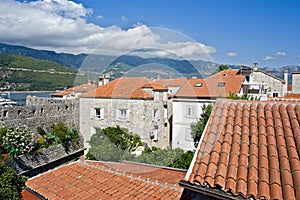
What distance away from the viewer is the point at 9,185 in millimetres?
7641

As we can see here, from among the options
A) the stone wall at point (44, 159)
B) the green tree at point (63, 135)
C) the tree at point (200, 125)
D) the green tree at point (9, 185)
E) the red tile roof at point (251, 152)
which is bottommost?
the stone wall at point (44, 159)

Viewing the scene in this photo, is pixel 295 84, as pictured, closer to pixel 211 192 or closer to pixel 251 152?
pixel 251 152

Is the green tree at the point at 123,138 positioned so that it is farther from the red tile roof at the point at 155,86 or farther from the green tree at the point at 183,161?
the green tree at the point at 183,161

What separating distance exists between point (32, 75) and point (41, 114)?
21712 millimetres

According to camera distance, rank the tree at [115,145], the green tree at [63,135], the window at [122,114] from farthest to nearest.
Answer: the window at [122,114] → the green tree at [63,135] → the tree at [115,145]

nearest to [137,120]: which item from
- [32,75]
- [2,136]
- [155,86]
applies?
[155,86]

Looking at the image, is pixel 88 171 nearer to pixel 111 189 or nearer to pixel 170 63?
pixel 111 189

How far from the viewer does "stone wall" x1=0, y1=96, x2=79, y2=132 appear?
15227mm

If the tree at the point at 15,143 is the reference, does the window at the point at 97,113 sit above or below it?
above

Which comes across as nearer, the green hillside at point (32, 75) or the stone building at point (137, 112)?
the stone building at point (137, 112)

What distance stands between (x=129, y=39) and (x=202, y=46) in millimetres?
2579

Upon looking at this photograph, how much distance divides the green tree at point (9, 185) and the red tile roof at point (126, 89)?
5728 mm

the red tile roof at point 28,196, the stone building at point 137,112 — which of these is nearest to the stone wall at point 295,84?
the stone building at point 137,112

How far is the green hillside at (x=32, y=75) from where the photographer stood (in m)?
33.4
